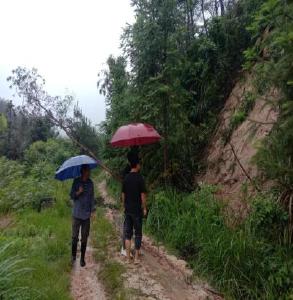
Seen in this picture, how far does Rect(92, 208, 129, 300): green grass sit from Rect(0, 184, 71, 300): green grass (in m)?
0.64

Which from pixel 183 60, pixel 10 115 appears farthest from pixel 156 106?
pixel 10 115

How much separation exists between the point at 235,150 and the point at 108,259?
4.89 m

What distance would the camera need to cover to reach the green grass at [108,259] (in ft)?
20.9

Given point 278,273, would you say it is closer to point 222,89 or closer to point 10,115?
point 222,89

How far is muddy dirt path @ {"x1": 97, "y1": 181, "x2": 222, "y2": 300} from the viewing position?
6.29m

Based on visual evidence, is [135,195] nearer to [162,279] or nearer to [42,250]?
[162,279]

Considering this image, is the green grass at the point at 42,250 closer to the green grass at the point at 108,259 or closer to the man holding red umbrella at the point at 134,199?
the green grass at the point at 108,259

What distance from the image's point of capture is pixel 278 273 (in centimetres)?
639

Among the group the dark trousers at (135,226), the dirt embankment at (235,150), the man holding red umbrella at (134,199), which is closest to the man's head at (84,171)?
the man holding red umbrella at (134,199)

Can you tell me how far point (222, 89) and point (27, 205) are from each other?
25.2 feet

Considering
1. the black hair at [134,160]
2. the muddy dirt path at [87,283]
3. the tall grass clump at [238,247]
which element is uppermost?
the black hair at [134,160]

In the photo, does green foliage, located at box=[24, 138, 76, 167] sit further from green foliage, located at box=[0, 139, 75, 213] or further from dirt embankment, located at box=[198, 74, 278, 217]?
dirt embankment, located at box=[198, 74, 278, 217]

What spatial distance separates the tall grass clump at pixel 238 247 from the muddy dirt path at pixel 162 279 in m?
0.28

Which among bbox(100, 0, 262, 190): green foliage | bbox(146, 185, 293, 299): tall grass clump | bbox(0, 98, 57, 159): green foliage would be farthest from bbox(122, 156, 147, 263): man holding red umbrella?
bbox(0, 98, 57, 159): green foliage
